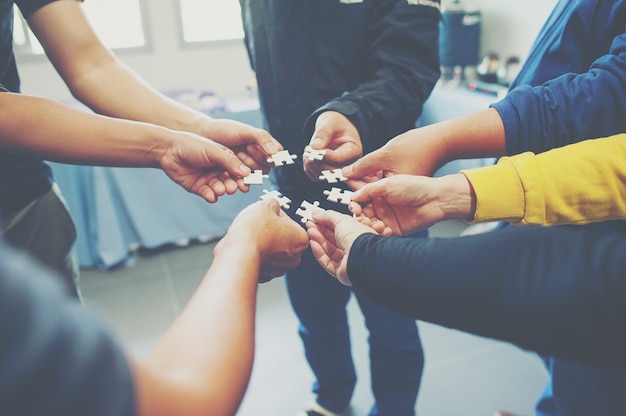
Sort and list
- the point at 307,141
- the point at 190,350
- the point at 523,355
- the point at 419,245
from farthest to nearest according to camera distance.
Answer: the point at 523,355 < the point at 307,141 < the point at 419,245 < the point at 190,350

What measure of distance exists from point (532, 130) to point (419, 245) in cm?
59

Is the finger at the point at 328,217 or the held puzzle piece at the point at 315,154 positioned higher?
the held puzzle piece at the point at 315,154

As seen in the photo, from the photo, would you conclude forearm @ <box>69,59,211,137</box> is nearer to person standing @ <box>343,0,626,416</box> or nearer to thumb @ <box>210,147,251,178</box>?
thumb @ <box>210,147,251,178</box>

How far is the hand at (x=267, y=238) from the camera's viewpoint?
929 mm

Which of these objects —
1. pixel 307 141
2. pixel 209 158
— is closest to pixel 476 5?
pixel 307 141

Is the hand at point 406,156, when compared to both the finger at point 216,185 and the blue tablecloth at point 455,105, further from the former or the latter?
the blue tablecloth at point 455,105

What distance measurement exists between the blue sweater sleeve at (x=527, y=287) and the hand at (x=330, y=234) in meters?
0.28

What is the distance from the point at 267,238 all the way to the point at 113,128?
678 millimetres

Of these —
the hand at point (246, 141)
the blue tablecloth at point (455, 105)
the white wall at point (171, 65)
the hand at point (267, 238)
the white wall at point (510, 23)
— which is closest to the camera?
the hand at point (267, 238)

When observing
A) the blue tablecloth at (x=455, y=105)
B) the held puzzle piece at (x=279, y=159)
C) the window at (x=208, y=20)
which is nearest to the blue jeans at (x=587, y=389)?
the held puzzle piece at (x=279, y=159)

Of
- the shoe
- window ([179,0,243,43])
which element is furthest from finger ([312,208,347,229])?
window ([179,0,243,43])

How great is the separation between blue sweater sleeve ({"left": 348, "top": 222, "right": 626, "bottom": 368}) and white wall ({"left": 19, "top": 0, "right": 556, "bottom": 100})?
313 cm

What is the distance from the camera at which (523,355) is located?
2.37m

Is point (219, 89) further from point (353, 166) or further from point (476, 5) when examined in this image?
point (353, 166)
